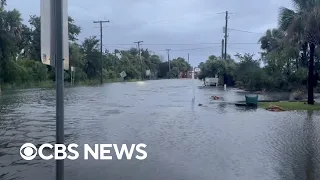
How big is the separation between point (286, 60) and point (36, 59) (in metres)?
42.2

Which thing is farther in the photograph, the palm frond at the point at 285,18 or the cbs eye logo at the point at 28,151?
the palm frond at the point at 285,18

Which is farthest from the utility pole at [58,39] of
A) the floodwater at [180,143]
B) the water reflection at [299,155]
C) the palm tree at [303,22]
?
the palm tree at [303,22]

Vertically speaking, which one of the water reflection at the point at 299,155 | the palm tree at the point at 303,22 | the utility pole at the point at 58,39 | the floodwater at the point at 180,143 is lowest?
the water reflection at the point at 299,155

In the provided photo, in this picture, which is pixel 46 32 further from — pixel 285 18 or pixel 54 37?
pixel 285 18

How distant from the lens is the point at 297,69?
42.5 meters

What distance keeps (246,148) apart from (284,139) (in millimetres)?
2094

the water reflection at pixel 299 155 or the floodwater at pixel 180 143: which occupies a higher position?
the floodwater at pixel 180 143

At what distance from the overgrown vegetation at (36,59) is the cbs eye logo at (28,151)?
791 centimetres

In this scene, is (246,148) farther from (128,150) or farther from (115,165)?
(115,165)

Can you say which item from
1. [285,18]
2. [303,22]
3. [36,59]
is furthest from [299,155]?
[36,59]

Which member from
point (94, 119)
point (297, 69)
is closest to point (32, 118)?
point (94, 119)

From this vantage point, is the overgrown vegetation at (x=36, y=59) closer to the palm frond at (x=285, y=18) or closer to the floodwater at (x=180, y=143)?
the floodwater at (x=180, y=143)

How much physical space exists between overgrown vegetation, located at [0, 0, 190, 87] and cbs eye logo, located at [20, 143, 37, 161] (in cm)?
791

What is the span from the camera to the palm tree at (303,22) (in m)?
21.3
